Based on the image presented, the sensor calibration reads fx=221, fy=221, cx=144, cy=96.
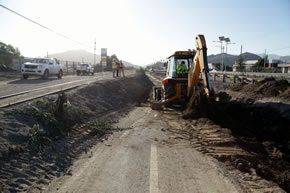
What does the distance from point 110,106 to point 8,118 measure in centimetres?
632

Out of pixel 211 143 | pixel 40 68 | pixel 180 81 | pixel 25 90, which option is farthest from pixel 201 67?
pixel 40 68

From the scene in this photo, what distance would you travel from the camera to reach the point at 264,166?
14.3 ft

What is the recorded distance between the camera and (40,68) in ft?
60.5

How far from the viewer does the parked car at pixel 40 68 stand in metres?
18.1

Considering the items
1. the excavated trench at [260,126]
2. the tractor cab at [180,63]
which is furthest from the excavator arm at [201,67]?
the tractor cab at [180,63]

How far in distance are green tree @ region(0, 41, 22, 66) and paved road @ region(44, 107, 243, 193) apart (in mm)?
27866

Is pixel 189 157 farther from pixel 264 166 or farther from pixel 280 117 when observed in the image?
pixel 280 117

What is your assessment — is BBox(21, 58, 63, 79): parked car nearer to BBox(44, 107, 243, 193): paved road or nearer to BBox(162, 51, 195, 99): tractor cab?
BBox(162, 51, 195, 99): tractor cab

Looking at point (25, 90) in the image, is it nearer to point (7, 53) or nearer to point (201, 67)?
point (201, 67)

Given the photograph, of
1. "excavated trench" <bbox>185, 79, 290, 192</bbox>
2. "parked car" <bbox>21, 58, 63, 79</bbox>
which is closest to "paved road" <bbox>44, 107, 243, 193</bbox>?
"excavated trench" <bbox>185, 79, 290, 192</bbox>

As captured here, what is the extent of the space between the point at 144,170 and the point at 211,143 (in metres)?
2.23

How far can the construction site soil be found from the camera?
13.0 feet

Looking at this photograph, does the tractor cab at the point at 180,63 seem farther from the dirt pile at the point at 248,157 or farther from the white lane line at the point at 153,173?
the white lane line at the point at 153,173

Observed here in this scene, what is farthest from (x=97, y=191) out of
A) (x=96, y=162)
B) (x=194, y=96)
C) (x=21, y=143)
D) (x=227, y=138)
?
(x=194, y=96)
